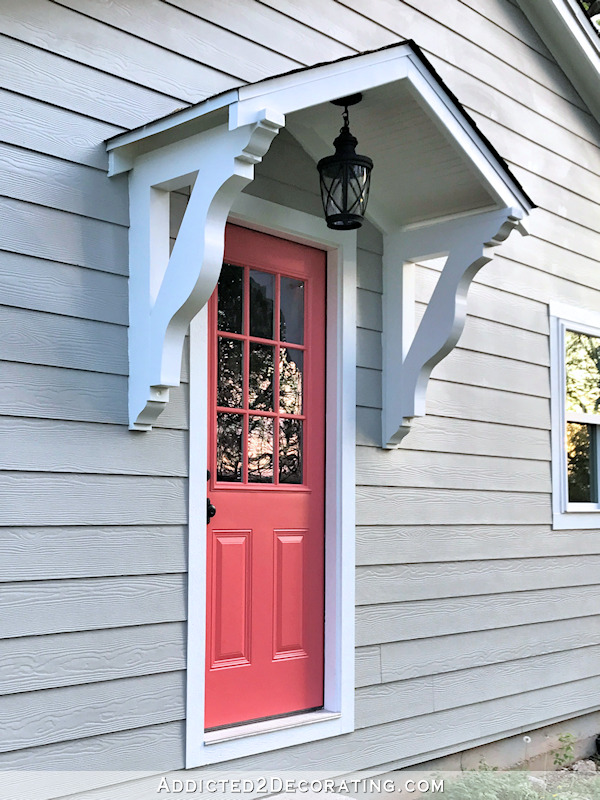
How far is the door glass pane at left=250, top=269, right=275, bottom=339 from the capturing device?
3711mm

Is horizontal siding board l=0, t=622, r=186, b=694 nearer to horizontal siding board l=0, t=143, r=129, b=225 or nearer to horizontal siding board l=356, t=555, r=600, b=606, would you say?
horizontal siding board l=356, t=555, r=600, b=606

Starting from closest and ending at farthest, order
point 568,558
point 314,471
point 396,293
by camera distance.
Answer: point 314,471
point 396,293
point 568,558

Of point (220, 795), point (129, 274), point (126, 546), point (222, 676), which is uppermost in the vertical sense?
point (129, 274)

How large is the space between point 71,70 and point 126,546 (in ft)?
5.20

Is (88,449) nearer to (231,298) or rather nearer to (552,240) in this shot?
(231,298)

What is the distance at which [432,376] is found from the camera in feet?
14.6

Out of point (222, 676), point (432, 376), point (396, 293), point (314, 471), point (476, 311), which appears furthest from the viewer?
point (476, 311)

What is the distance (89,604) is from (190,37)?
2.07 metres

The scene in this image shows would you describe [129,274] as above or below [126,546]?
above

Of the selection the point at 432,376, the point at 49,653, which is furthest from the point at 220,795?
the point at 432,376

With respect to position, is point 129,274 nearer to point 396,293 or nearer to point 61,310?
point 61,310

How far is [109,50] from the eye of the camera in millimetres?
3180

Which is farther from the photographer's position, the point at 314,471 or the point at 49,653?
the point at 314,471

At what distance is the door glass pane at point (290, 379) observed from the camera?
3799 millimetres
